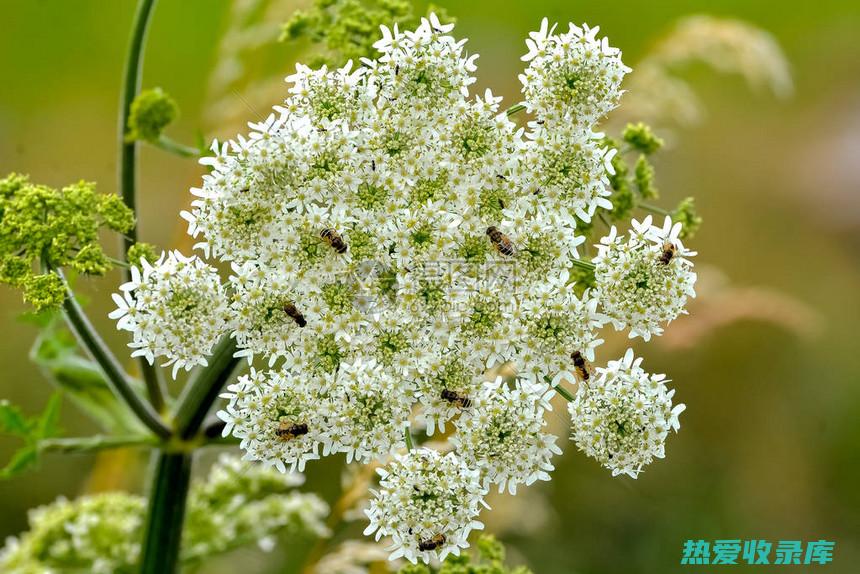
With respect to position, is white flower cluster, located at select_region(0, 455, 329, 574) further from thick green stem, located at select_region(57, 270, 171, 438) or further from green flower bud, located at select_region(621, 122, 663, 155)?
green flower bud, located at select_region(621, 122, 663, 155)

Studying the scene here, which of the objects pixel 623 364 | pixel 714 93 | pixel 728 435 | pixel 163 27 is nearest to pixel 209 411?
pixel 623 364

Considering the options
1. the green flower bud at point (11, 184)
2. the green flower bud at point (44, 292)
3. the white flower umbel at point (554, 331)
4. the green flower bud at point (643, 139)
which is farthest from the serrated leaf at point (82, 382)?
the green flower bud at point (643, 139)

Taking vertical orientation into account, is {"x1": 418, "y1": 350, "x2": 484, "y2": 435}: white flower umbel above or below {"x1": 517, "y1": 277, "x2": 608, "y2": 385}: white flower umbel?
below

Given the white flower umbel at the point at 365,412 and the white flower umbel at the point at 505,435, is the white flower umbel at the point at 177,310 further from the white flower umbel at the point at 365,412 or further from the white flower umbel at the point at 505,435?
the white flower umbel at the point at 505,435

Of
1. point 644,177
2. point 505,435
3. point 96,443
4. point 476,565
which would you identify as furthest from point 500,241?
point 96,443

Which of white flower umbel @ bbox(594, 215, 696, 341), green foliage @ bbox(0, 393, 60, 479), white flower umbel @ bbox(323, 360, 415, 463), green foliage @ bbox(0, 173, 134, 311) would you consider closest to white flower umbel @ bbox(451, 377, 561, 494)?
white flower umbel @ bbox(323, 360, 415, 463)

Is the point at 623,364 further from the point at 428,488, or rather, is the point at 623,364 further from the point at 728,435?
the point at 728,435
